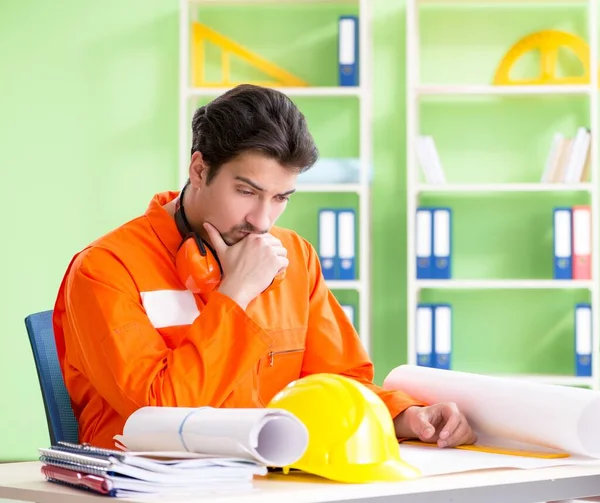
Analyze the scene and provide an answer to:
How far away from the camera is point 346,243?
4164 mm

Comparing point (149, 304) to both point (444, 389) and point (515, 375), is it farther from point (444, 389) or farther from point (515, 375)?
point (515, 375)

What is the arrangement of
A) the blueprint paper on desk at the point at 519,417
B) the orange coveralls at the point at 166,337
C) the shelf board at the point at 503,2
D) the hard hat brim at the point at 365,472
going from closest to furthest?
the hard hat brim at the point at 365,472 → the blueprint paper on desk at the point at 519,417 → the orange coveralls at the point at 166,337 → the shelf board at the point at 503,2

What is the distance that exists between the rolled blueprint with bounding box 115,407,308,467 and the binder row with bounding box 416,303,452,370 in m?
2.89

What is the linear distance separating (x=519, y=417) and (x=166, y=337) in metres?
0.61

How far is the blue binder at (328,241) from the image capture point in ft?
13.6

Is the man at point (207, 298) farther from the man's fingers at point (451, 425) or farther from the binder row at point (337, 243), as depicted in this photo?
the binder row at point (337, 243)

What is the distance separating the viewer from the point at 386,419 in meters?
1.37

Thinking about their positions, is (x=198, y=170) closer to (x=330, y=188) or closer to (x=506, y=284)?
(x=330, y=188)

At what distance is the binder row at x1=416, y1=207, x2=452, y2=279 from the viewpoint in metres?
4.12

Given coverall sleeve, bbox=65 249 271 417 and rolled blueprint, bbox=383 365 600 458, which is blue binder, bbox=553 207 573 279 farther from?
coverall sleeve, bbox=65 249 271 417

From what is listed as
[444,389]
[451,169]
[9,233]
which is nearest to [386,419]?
[444,389]

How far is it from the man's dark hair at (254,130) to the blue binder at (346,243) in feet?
7.57

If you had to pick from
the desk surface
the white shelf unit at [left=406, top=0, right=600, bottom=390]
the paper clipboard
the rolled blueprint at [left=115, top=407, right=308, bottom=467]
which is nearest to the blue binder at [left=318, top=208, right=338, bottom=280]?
the white shelf unit at [left=406, top=0, right=600, bottom=390]

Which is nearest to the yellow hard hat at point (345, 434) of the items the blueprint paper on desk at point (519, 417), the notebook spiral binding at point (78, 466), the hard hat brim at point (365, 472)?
the hard hat brim at point (365, 472)
